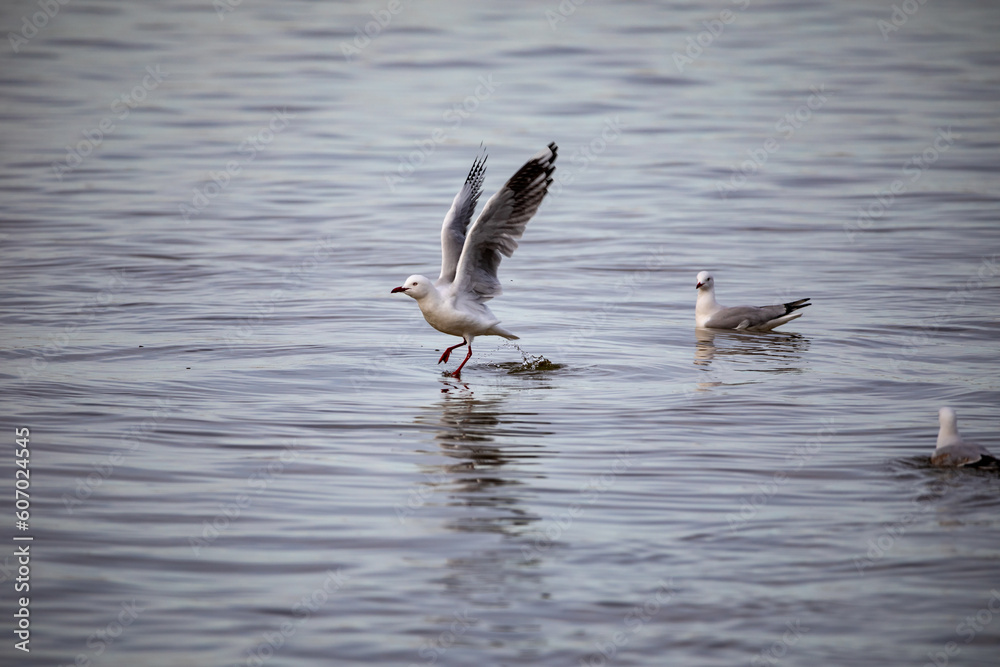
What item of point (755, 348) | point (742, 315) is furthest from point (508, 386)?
point (742, 315)

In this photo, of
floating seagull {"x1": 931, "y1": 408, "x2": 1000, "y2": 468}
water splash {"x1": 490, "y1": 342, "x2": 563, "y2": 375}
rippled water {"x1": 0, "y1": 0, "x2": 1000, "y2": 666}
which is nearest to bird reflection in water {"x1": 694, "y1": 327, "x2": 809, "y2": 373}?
rippled water {"x1": 0, "y1": 0, "x2": 1000, "y2": 666}

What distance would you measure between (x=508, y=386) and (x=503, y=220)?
55.6 inches

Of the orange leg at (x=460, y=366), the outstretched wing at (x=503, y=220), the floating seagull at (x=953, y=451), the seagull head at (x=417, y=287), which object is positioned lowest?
the floating seagull at (x=953, y=451)

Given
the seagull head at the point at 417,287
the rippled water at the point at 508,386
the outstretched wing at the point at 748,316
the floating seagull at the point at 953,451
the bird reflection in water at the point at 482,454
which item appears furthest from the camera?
the outstretched wing at the point at 748,316

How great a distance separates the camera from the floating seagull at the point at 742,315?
1245cm

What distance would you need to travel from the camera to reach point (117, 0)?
41031mm

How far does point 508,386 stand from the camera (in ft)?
33.4

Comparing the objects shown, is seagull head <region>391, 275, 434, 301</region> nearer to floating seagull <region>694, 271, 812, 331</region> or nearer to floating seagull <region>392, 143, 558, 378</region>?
floating seagull <region>392, 143, 558, 378</region>

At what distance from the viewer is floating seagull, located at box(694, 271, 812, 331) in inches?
490

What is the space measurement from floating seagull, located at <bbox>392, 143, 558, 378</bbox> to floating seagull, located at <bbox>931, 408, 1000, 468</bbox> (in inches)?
156

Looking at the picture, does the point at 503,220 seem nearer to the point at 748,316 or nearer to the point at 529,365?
the point at 529,365

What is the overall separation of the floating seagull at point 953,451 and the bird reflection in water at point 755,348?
10.2 feet

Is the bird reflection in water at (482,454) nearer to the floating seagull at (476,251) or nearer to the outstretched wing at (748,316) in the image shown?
the floating seagull at (476,251)

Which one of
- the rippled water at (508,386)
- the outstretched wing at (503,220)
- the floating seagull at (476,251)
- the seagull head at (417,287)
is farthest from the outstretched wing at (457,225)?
the rippled water at (508,386)
